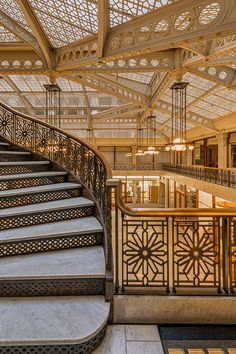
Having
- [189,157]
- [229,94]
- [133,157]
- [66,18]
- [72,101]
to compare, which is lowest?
[189,157]

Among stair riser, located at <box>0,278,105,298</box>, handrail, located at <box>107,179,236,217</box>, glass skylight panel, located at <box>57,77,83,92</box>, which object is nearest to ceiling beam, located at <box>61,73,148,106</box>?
glass skylight panel, located at <box>57,77,83,92</box>

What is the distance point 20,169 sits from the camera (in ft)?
14.5

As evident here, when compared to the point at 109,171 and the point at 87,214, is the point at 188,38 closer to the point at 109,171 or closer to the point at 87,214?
the point at 109,171

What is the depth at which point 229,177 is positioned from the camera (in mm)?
10336

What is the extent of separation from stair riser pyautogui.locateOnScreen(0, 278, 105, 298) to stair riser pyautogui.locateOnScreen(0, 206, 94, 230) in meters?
0.89

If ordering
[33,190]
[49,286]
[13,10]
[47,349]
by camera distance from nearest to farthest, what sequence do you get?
[47,349] → [49,286] → [33,190] → [13,10]

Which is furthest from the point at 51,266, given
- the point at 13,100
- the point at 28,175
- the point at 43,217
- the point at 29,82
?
the point at 13,100

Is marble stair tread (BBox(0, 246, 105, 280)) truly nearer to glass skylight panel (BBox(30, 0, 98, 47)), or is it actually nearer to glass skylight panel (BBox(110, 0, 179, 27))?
glass skylight panel (BBox(110, 0, 179, 27))

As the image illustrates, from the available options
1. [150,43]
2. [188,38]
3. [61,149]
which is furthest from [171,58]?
[61,149]

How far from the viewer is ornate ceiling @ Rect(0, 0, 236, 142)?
451cm

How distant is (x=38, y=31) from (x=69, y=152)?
4.18 meters

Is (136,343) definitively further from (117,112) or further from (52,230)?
(117,112)

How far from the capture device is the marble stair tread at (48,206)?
318 cm

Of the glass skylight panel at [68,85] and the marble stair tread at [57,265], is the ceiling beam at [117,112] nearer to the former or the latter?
the glass skylight panel at [68,85]
